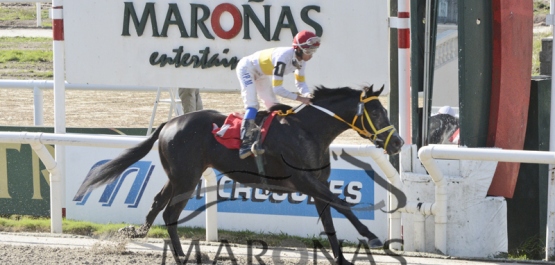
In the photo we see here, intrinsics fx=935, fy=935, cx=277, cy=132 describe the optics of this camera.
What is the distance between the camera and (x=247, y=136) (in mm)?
6234

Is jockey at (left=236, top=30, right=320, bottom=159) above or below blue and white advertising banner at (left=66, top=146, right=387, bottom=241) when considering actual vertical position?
above

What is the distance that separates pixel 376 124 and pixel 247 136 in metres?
0.86

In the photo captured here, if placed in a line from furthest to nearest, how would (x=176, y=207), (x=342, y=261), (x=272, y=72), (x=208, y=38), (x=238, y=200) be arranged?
(x=238, y=200), (x=208, y=38), (x=176, y=207), (x=272, y=72), (x=342, y=261)

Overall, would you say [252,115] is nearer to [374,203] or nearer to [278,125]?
[278,125]

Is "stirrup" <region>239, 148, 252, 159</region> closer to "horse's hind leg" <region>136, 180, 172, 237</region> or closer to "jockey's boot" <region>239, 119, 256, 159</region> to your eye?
"jockey's boot" <region>239, 119, 256, 159</region>

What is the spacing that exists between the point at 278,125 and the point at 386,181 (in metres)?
1.24

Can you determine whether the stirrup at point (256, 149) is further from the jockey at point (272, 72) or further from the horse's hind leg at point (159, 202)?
the horse's hind leg at point (159, 202)

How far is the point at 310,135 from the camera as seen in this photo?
6.24m

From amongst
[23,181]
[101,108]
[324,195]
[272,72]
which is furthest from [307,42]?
[101,108]

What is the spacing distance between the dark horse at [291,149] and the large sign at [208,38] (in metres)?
0.90

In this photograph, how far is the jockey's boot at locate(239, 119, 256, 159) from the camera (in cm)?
623

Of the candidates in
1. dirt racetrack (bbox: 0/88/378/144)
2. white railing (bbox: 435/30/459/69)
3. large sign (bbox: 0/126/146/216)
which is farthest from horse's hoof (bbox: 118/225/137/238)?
white railing (bbox: 435/30/459/69)

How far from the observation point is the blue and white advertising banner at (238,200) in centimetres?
735

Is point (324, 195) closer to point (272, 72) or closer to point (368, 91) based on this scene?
point (368, 91)
